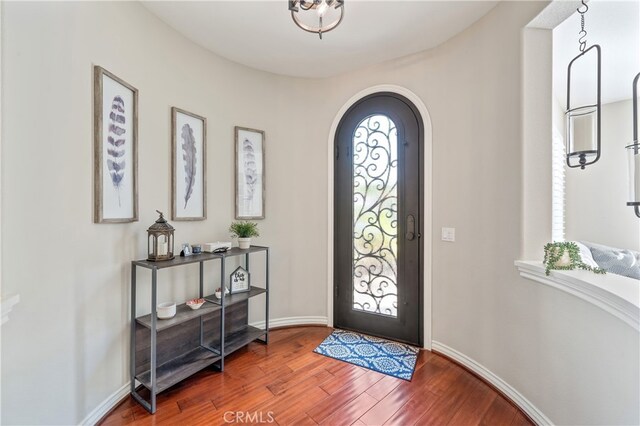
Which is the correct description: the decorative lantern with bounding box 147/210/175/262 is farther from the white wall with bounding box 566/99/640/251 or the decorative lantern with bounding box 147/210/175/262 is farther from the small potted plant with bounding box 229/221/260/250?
the white wall with bounding box 566/99/640/251

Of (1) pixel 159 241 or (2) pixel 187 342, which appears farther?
(2) pixel 187 342

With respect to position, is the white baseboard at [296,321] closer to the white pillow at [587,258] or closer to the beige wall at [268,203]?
the beige wall at [268,203]

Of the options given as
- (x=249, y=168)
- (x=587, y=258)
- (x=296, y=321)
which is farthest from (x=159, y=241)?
(x=587, y=258)

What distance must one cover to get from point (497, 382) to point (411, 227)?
4.18 feet

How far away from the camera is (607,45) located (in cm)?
228

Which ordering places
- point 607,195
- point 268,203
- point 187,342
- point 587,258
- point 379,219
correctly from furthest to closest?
1. point 607,195
2. point 268,203
3. point 379,219
4. point 187,342
5. point 587,258

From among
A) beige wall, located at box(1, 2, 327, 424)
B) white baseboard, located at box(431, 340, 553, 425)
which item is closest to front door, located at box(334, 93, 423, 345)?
white baseboard, located at box(431, 340, 553, 425)

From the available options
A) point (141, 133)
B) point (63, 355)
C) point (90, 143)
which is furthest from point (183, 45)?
point (63, 355)

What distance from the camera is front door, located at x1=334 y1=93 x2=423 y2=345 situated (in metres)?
2.55

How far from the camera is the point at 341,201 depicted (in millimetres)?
2924

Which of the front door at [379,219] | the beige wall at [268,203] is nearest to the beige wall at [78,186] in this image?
the beige wall at [268,203]

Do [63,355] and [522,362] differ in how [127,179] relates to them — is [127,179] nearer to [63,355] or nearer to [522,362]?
[63,355]

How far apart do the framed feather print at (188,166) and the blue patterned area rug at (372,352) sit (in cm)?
165

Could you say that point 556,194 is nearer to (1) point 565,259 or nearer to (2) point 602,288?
(1) point 565,259
